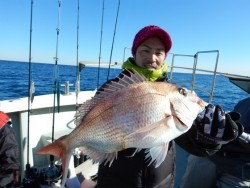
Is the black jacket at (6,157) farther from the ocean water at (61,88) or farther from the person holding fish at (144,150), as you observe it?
the ocean water at (61,88)

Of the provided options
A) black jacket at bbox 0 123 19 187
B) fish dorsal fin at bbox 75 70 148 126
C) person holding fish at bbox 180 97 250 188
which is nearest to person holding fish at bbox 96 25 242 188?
fish dorsal fin at bbox 75 70 148 126

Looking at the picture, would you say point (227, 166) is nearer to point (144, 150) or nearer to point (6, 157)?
point (144, 150)

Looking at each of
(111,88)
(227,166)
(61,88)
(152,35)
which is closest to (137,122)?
(111,88)

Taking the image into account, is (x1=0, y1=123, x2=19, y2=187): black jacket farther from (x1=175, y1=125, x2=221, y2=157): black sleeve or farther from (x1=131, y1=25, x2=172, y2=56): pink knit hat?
(x1=175, y1=125, x2=221, y2=157): black sleeve

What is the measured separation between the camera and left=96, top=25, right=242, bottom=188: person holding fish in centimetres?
189

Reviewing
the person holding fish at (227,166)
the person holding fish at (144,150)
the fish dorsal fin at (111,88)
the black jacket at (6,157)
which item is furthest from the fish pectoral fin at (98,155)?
the black jacket at (6,157)

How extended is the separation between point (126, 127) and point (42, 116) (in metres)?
3.56

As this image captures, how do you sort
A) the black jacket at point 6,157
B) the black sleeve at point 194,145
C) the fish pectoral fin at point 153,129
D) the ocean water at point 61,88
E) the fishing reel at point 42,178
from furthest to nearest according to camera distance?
the ocean water at point 61,88, the fishing reel at point 42,178, the black jacket at point 6,157, the black sleeve at point 194,145, the fish pectoral fin at point 153,129

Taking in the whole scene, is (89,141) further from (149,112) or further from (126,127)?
(149,112)

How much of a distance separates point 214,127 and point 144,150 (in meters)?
0.53

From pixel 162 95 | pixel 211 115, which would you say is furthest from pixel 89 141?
pixel 211 115

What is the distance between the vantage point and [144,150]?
201cm

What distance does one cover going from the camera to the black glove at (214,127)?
5.86 feet

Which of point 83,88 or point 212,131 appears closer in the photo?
point 212,131
